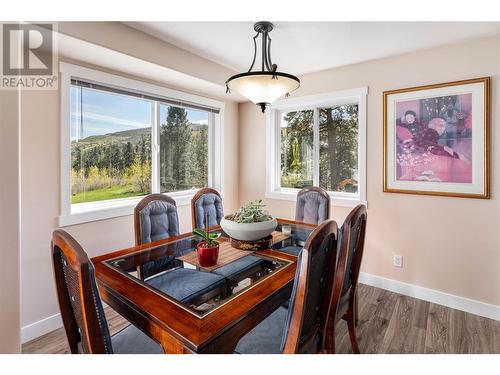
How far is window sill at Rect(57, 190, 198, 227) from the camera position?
2.29 metres

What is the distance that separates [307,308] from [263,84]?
135 cm

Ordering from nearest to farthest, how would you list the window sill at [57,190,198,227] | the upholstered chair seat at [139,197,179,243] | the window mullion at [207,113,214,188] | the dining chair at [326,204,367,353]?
the dining chair at [326,204,367,353] < the upholstered chair seat at [139,197,179,243] < the window sill at [57,190,198,227] < the window mullion at [207,113,214,188]

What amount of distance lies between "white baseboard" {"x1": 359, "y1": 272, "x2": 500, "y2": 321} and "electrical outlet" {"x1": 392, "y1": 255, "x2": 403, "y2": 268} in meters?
0.18

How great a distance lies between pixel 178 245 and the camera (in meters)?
1.98

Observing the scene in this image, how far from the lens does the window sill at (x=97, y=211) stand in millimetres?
2292

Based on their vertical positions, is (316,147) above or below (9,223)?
above

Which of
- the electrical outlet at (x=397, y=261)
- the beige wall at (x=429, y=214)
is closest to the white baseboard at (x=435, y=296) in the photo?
the beige wall at (x=429, y=214)

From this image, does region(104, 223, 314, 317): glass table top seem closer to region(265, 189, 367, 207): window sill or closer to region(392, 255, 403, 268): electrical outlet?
region(265, 189, 367, 207): window sill

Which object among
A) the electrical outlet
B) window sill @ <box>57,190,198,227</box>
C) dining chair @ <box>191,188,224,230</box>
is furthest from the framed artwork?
window sill @ <box>57,190,198,227</box>

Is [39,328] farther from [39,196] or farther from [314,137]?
[314,137]

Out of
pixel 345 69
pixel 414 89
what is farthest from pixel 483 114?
pixel 345 69

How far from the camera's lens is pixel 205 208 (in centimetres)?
275

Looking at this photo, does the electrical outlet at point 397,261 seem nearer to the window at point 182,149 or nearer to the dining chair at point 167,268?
the dining chair at point 167,268

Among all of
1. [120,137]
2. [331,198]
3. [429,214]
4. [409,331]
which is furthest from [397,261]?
[120,137]
